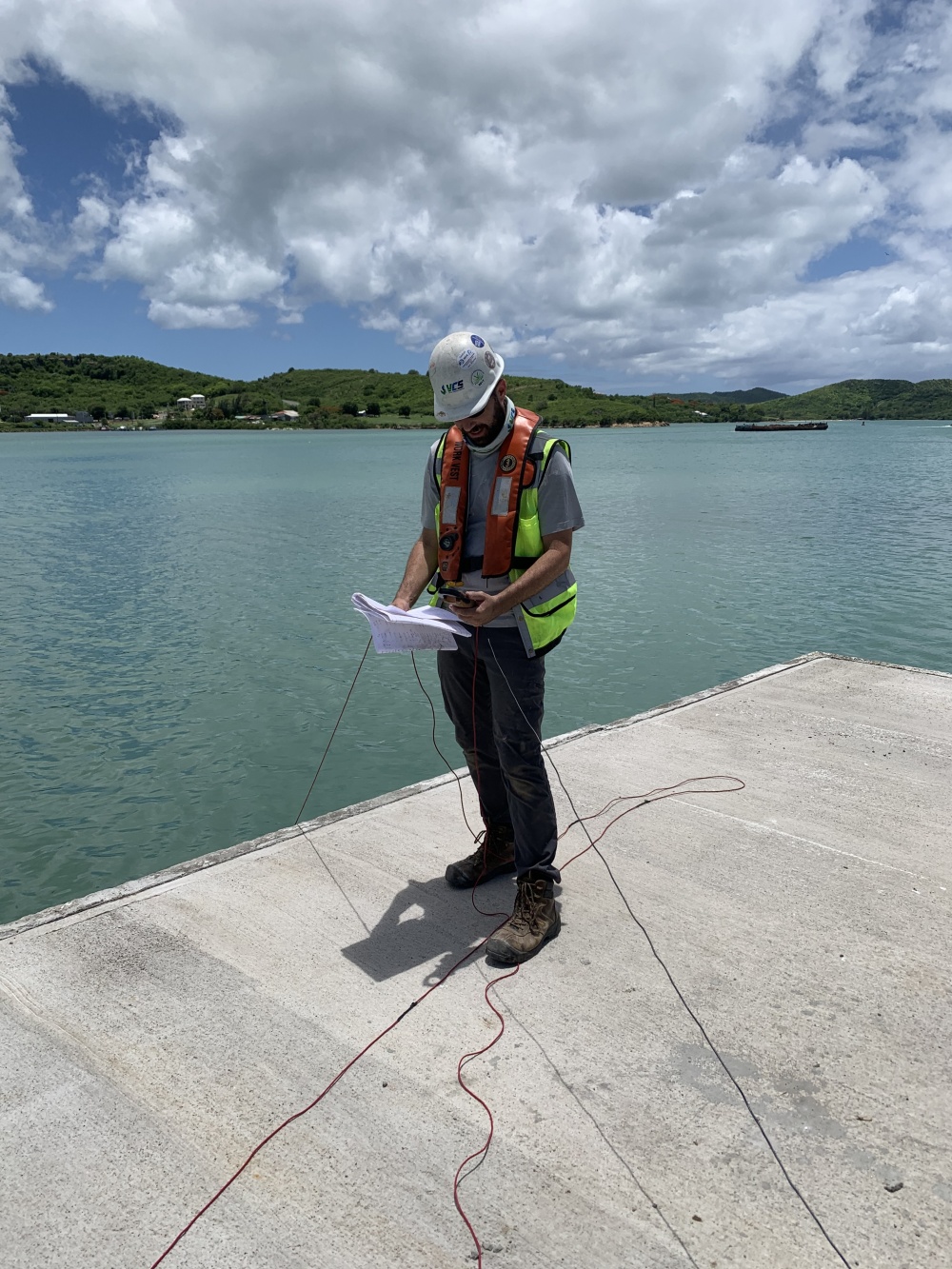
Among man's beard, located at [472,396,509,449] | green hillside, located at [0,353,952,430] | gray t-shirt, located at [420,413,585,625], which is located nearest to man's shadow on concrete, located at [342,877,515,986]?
gray t-shirt, located at [420,413,585,625]

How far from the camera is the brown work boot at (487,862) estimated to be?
4234mm

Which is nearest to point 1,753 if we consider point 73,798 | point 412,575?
point 73,798

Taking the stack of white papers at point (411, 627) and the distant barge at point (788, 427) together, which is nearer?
the stack of white papers at point (411, 627)

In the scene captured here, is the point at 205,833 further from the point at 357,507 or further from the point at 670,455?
the point at 670,455

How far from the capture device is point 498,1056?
3.07 meters

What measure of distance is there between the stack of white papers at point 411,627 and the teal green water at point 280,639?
3976mm

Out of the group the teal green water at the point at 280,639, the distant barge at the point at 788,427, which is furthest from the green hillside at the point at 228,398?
the teal green water at the point at 280,639

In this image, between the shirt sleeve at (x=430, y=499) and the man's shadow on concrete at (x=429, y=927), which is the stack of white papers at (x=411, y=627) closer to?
the shirt sleeve at (x=430, y=499)

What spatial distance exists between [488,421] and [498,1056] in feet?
7.64

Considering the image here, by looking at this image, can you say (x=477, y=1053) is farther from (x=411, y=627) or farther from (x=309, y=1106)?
(x=411, y=627)

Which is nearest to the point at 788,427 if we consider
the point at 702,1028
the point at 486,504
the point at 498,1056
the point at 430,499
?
the point at 430,499

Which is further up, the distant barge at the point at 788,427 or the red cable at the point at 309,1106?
the red cable at the point at 309,1106

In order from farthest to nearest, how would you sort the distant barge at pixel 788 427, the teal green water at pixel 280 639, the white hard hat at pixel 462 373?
the distant barge at pixel 788 427
the teal green water at pixel 280 639
the white hard hat at pixel 462 373

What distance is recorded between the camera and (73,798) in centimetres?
788
